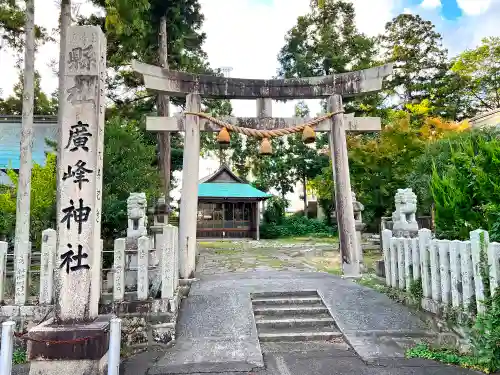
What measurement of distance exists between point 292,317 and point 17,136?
22032mm

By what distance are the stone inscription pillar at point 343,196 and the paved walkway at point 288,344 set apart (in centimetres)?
124

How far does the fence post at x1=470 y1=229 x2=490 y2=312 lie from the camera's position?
4.40 metres

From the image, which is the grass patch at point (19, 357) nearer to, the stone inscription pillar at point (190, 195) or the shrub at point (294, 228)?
the stone inscription pillar at point (190, 195)

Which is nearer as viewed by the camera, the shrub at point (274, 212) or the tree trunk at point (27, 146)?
the tree trunk at point (27, 146)

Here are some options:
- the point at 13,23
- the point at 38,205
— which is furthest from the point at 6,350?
the point at 13,23

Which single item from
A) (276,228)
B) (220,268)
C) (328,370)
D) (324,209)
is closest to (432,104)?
(324,209)

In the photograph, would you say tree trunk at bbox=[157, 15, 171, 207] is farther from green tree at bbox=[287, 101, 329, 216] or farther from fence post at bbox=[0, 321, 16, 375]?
green tree at bbox=[287, 101, 329, 216]

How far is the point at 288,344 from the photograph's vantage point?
213 inches

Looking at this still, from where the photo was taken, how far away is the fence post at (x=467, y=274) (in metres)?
4.68

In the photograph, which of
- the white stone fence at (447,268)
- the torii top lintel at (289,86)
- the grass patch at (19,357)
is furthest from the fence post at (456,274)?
the grass patch at (19,357)

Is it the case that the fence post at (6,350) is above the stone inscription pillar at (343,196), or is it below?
below

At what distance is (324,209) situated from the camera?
30969mm

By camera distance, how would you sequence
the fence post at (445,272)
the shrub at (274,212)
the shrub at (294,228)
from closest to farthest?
the fence post at (445,272)
the shrub at (294,228)
the shrub at (274,212)

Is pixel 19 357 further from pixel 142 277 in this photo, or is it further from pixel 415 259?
pixel 415 259
